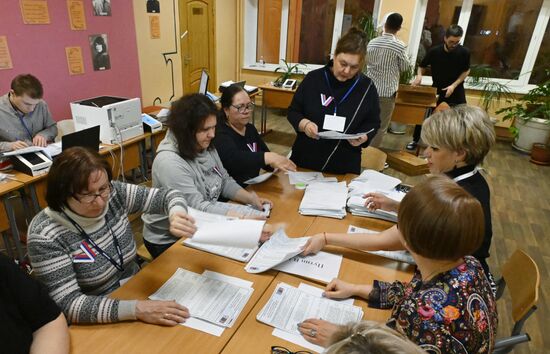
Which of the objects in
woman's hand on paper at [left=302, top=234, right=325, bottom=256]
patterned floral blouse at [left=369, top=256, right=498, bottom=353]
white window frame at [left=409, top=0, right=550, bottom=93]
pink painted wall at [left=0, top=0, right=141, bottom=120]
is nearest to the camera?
patterned floral blouse at [left=369, top=256, right=498, bottom=353]

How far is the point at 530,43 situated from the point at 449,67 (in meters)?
1.88

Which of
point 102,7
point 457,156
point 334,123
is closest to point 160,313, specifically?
point 457,156

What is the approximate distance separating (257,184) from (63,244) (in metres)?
1.25

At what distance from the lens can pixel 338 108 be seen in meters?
2.33

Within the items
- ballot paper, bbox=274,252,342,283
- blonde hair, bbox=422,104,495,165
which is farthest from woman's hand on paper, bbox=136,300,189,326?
blonde hair, bbox=422,104,495,165

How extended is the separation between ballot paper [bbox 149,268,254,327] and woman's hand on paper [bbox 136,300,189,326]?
50 mm

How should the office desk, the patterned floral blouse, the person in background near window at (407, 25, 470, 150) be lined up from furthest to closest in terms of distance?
the office desk < the person in background near window at (407, 25, 470, 150) < the patterned floral blouse

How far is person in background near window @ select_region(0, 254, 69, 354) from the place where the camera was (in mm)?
1031

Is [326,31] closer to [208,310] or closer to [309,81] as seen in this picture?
[309,81]

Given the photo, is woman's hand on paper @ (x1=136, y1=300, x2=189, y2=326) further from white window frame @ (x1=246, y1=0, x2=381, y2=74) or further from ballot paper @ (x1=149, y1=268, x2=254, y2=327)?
white window frame @ (x1=246, y1=0, x2=381, y2=74)

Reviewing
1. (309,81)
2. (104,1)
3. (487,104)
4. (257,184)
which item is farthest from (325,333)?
(487,104)

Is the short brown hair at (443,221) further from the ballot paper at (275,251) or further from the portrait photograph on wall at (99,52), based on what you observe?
the portrait photograph on wall at (99,52)

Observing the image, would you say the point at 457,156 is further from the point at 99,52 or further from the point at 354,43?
the point at 99,52

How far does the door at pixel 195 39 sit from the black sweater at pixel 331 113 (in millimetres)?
3607
